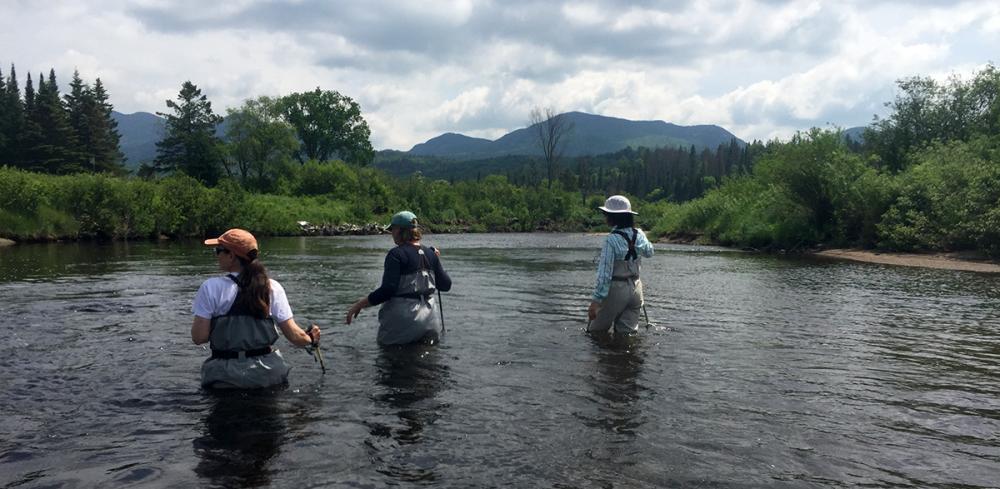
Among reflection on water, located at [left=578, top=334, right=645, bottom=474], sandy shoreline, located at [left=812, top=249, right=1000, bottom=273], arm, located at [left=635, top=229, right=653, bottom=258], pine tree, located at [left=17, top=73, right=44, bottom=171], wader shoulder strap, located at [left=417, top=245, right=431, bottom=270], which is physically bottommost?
reflection on water, located at [left=578, top=334, right=645, bottom=474]

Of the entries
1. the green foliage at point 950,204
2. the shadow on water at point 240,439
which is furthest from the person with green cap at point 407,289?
the green foliage at point 950,204

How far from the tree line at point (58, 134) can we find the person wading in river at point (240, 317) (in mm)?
88152

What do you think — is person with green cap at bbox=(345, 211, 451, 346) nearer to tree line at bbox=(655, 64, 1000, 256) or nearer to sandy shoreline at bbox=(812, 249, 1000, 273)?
sandy shoreline at bbox=(812, 249, 1000, 273)

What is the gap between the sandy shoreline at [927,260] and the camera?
29.9m

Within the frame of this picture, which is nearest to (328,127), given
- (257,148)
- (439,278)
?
(257,148)

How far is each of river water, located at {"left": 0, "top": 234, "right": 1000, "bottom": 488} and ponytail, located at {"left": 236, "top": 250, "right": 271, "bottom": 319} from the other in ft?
3.89

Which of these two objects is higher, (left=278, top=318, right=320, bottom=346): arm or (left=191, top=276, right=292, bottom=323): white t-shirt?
(left=191, top=276, right=292, bottom=323): white t-shirt

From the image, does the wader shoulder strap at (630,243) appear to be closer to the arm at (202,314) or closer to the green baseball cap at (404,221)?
the green baseball cap at (404,221)

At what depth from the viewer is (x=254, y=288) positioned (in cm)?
741

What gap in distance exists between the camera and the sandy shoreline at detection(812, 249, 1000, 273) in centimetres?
2993

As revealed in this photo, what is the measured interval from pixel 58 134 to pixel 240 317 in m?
94.7

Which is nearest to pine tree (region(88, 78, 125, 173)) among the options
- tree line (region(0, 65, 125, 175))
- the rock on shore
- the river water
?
tree line (region(0, 65, 125, 175))

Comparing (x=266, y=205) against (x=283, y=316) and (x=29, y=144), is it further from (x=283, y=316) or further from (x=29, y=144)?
(x=283, y=316)

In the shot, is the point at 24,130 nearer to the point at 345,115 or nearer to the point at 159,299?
the point at 345,115
